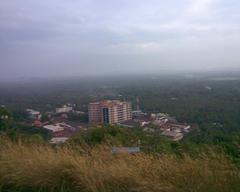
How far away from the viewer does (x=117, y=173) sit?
2965 millimetres

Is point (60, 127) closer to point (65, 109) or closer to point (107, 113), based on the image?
point (107, 113)

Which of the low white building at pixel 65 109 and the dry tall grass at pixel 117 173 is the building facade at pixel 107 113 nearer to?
the low white building at pixel 65 109

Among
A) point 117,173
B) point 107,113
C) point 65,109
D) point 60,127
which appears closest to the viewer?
point 117,173

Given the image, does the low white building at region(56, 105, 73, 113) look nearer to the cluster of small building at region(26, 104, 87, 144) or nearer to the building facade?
the cluster of small building at region(26, 104, 87, 144)

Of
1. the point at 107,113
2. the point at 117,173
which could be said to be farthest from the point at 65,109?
the point at 117,173

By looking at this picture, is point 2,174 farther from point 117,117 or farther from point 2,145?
point 117,117

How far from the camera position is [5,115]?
10500mm

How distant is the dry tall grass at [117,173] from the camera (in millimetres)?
2713

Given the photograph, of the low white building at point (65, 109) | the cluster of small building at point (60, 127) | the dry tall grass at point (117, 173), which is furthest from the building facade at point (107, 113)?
the dry tall grass at point (117, 173)

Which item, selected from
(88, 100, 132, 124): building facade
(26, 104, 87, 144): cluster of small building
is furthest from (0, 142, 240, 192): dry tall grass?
(88, 100, 132, 124): building facade

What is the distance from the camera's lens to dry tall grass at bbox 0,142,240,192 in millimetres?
2713

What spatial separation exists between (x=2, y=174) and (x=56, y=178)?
1.84 feet

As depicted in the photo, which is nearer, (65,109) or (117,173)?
(117,173)

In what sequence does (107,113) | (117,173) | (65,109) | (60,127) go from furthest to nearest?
1. (65,109)
2. (107,113)
3. (60,127)
4. (117,173)
